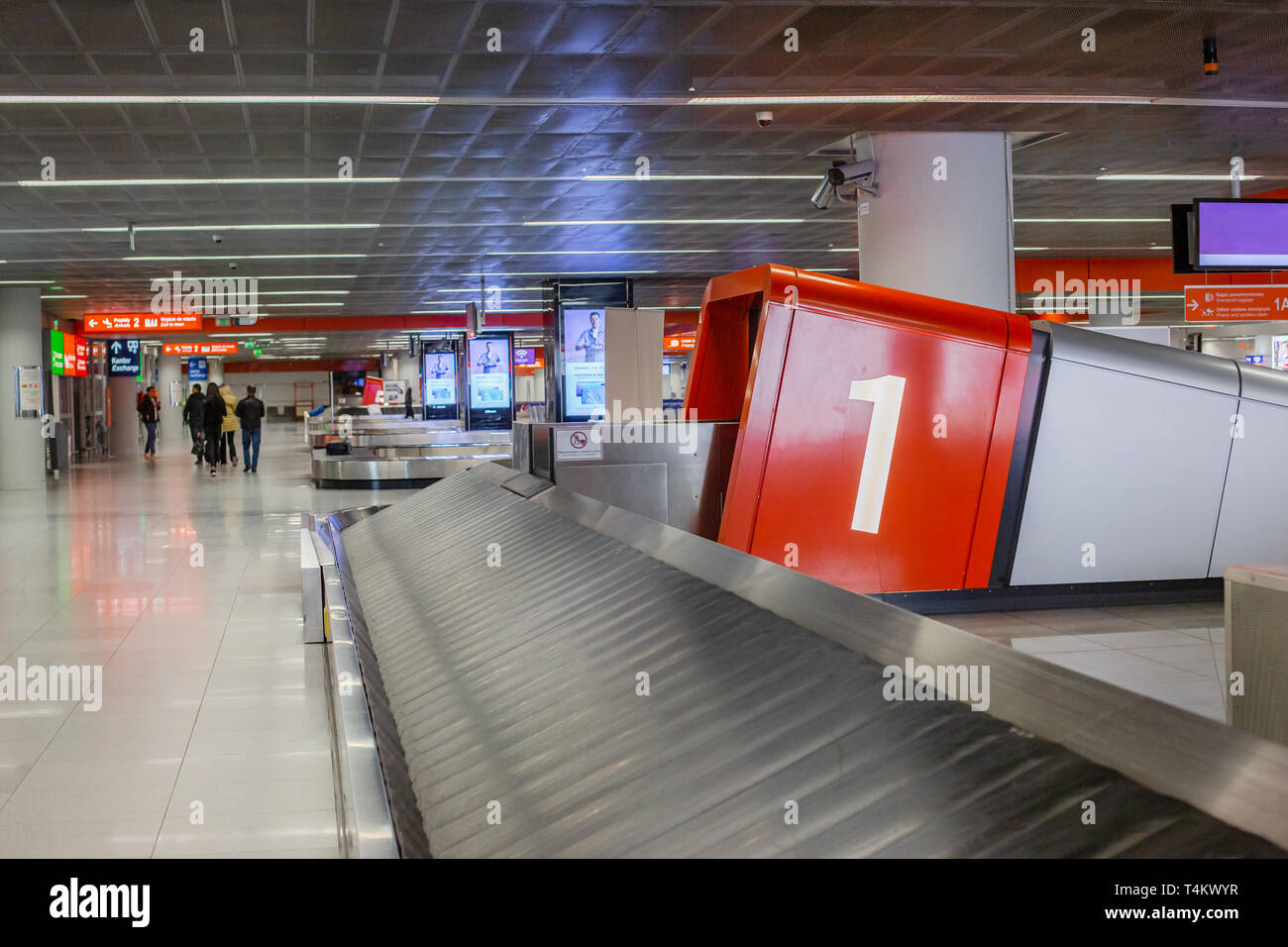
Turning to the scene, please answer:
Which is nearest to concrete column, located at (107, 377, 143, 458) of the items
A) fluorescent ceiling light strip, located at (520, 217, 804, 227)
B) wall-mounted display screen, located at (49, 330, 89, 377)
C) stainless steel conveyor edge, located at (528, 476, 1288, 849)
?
wall-mounted display screen, located at (49, 330, 89, 377)

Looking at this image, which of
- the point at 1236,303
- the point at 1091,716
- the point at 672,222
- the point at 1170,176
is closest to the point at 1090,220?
the point at 1236,303

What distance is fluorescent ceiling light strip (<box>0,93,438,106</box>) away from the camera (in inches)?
327

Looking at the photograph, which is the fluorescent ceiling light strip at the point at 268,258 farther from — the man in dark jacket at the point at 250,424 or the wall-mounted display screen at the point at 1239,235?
the wall-mounted display screen at the point at 1239,235

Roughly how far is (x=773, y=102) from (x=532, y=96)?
6.63 ft

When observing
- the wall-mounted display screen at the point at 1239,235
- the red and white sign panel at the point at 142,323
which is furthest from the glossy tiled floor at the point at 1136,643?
the red and white sign panel at the point at 142,323

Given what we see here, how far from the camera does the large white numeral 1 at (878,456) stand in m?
6.64

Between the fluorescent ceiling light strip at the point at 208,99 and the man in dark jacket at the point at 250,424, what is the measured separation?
14.6 m

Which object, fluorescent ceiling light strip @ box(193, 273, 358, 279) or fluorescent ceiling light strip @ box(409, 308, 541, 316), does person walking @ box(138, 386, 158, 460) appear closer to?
fluorescent ceiling light strip @ box(409, 308, 541, 316)

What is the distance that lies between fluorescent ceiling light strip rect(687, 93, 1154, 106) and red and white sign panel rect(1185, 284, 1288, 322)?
8.88m

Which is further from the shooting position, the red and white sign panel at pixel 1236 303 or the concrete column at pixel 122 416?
the concrete column at pixel 122 416

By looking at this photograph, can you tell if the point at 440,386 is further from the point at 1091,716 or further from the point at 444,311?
the point at 1091,716

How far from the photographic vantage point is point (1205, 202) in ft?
34.2

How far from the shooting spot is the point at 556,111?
9.34 meters
